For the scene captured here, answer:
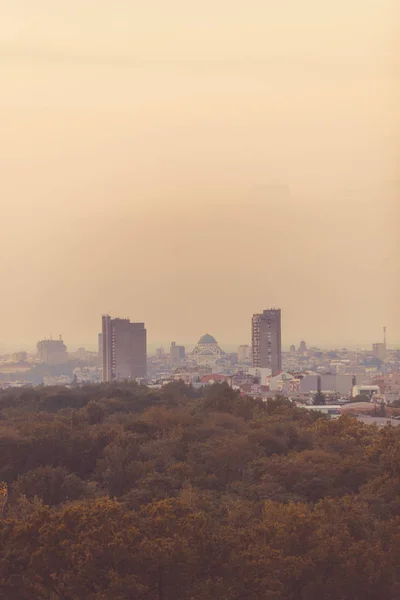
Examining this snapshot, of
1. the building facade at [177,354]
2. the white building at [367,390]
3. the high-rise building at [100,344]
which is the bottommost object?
the white building at [367,390]

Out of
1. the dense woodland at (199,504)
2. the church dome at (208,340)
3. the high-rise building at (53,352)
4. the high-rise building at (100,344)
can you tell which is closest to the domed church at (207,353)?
the church dome at (208,340)

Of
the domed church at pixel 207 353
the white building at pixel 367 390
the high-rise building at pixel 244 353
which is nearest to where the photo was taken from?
the white building at pixel 367 390

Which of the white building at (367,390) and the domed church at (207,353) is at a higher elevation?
the domed church at (207,353)

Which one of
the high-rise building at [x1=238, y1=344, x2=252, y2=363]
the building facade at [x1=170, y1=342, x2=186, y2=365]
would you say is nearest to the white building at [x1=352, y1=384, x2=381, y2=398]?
the building facade at [x1=170, y1=342, x2=186, y2=365]

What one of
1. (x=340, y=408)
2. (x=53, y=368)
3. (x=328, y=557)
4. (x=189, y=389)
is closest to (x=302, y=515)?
(x=328, y=557)

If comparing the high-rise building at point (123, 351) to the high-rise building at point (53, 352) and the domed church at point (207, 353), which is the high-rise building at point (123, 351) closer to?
the high-rise building at point (53, 352)

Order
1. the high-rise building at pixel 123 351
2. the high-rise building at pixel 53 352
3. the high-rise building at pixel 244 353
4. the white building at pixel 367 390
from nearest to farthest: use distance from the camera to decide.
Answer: the white building at pixel 367 390
the high-rise building at pixel 123 351
the high-rise building at pixel 53 352
the high-rise building at pixel 244 353

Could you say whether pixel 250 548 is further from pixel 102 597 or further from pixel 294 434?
pixel 294 434
